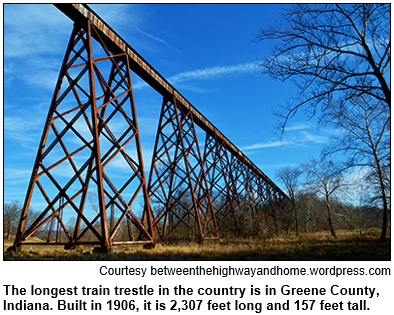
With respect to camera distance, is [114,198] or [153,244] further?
[153,244]

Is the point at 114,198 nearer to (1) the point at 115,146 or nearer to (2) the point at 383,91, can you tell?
(1) the point at 115,146

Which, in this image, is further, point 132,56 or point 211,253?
point 132,56

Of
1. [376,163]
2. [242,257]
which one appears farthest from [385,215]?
[242,257]

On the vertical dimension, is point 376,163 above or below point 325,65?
below

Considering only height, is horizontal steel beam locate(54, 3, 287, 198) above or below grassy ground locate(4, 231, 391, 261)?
above

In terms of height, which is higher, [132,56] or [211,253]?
[132,56]

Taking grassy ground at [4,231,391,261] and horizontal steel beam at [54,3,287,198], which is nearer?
grassy ground at [4,231,391,261]

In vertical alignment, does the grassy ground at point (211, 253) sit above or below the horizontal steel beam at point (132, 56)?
below

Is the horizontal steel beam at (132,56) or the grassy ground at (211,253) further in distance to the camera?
the horizontal steel beam at (132,56)

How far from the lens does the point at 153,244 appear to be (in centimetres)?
881

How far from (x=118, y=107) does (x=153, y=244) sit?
15.4ft

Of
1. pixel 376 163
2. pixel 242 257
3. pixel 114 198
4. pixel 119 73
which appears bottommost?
pixel 242 257
